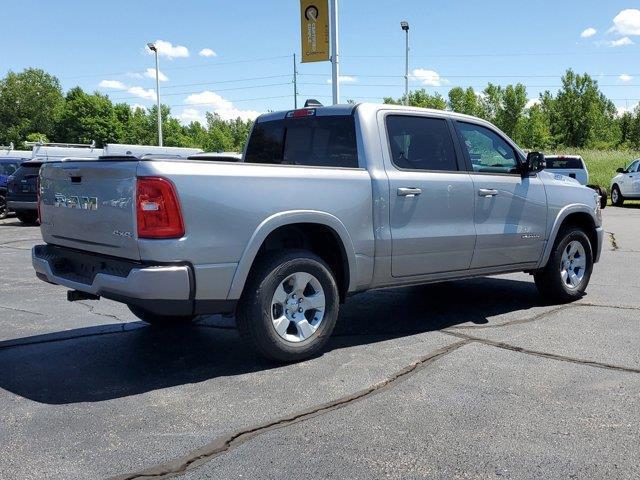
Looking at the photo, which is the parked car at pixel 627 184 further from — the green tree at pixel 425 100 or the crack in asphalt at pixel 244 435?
the green tree at pixel 425 100

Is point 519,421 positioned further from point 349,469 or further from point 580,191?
point 580,191

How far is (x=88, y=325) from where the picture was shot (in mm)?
5957

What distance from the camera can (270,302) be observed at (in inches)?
176

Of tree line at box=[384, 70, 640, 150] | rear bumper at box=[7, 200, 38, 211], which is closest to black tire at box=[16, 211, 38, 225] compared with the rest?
rear bumper at box=[7, 200, 38, 211]

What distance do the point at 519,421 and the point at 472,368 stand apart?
0.94 metres

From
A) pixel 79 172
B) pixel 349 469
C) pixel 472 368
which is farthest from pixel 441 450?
pixel 79 172

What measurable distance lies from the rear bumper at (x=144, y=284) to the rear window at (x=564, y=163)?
2022cm

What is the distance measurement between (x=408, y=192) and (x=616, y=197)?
22269 millimetres

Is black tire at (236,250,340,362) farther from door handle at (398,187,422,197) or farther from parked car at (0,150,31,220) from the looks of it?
parked car at (0,150,31,220)

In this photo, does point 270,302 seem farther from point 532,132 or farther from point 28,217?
point 532,132

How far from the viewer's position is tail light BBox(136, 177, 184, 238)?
397cm

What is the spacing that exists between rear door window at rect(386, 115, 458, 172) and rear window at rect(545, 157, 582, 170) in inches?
703

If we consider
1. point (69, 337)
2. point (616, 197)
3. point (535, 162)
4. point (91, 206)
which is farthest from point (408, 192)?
point (616, 197)

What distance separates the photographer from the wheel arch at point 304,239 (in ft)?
14.1
